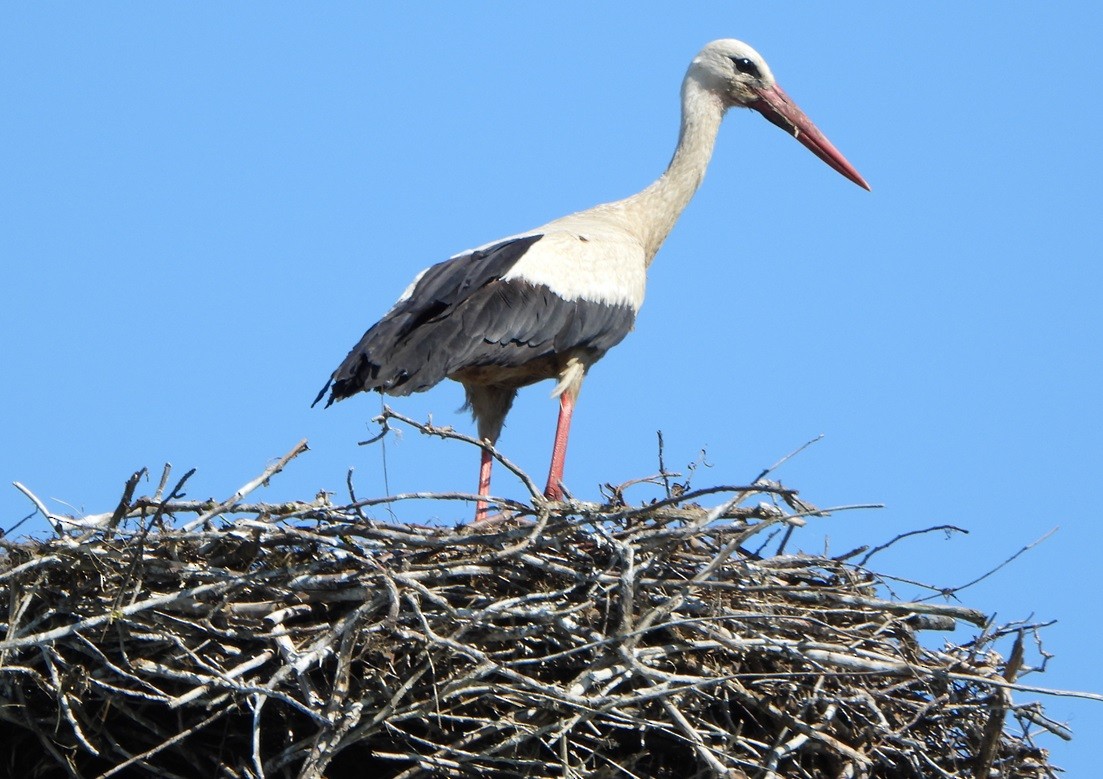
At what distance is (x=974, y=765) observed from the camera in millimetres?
5883

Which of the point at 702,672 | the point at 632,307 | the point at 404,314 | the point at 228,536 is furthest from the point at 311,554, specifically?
the point at 632,307

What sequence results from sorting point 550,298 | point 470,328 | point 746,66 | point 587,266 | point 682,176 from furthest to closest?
point 746,66 → point 682,176 → point 587,266 → point 550,298 → point 470,328

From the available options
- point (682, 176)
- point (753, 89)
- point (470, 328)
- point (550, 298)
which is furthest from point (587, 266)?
point (753, 89)

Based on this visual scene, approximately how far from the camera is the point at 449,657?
548 cm

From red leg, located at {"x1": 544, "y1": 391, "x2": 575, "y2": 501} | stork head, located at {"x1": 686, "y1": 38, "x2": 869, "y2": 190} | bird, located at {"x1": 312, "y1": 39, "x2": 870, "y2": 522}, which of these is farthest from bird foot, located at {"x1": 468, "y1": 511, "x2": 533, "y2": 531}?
stork head, located at {"x1": 686, "y1": 38, "x2": 869, "y2": 190}

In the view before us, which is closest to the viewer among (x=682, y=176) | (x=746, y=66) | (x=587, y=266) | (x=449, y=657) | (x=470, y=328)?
(x=449, y=657)

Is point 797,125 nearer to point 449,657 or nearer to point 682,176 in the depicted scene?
point 682,176

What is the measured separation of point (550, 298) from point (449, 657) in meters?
2.43

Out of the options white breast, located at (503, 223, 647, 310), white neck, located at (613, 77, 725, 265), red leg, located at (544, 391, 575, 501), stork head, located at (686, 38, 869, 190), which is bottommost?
red leg, located at (544, 391, 575, 501)

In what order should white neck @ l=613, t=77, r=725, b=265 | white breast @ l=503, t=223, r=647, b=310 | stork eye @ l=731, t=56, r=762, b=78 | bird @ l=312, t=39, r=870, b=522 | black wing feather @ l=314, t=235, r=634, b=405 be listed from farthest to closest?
stork eye @ l=731, t=56, r=762, b=78 → white neck @ l=613, t=77, r=725, b=265 → white breast @ l=503, t=223, r=647, b=310 → bird @ l=312, t=39, r=870, b=522 → black wing feather @ l=314, t=235, r=634, b=405

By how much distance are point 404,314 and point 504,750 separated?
7.44 ft

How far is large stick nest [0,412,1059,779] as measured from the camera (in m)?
5.40

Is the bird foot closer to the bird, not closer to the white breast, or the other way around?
the bird

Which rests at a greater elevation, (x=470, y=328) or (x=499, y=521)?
(x=470, y=328)
